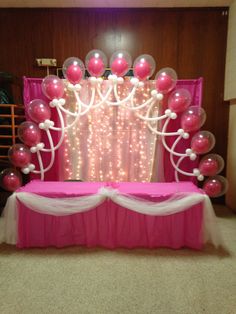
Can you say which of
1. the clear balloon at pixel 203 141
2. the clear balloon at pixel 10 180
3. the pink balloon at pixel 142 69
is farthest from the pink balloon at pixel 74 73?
the clear balloon at pixel 203 141

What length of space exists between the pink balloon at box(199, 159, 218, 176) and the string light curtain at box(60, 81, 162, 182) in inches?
21.7

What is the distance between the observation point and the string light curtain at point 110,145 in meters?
2.61

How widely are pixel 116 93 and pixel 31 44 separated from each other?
1.57 m

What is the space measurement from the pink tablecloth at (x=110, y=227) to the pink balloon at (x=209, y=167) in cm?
27

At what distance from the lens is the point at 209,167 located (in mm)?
2230

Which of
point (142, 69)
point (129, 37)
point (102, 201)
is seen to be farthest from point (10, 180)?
point (129, 37)

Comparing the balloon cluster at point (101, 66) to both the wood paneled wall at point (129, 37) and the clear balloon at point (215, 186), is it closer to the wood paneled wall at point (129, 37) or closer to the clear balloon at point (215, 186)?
the wood paneled wall at point (129, 37)

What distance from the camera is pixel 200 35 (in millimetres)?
3025

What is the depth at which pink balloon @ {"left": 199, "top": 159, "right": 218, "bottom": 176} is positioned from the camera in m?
2.22

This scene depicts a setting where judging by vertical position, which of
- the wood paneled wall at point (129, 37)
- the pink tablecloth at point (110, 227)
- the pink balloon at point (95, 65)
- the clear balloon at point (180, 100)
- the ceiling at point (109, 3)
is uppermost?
the ceiling at point (109, 3)

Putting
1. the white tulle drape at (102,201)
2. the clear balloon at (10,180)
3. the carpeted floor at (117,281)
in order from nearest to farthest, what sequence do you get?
the carpeted floor at (117,281) < the white tulle drape at (102,201) < the clear balloon at (10,180)

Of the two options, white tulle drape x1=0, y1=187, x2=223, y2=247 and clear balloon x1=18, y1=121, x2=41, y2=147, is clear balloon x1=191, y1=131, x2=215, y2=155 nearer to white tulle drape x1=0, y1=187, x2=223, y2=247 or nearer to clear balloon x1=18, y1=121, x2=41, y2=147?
white tulle drape x1=0, y1=187, x2=223, y2=247

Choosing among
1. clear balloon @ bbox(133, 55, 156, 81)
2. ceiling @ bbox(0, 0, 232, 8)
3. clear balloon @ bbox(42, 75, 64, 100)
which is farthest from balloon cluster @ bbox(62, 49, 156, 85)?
ceiling @ bbox(0, 0, 232, 8)

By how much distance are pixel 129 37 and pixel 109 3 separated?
46cm
